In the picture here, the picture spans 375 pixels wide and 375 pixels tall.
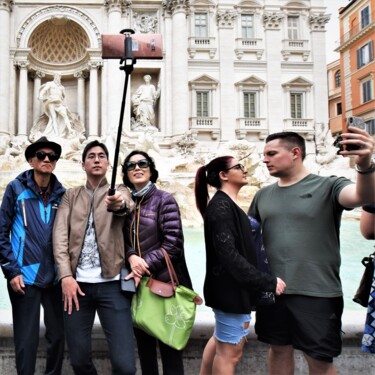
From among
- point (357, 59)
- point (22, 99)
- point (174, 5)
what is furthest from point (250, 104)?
point (22, 99)

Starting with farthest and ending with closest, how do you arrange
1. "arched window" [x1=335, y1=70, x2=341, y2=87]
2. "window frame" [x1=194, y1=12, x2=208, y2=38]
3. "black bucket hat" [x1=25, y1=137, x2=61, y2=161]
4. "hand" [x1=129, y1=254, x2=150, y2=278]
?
1. "arched window" [x1=335, y1=70, x2=341, y2=87]
2. "window frame" [x1=194, y1=12, x2=208, y2=38]
3. "black bucket hat" [x1=25, y1=137, x2=61, y2=161]
4. "hand" [x1=129, y1=254, x2=150, y2=278]

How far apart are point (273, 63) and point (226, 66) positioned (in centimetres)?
266

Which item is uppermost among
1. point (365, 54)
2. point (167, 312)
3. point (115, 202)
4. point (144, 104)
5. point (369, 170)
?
point (365, 54)

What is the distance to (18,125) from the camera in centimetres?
1952

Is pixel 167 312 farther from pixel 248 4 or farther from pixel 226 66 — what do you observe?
pixel 248 4

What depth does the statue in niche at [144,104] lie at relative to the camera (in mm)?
19734

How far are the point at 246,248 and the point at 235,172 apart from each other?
444 millimetres

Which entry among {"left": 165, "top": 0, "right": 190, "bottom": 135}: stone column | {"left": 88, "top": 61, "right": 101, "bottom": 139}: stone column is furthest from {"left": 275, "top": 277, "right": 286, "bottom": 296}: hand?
{"left": 88, "top": 61, "right": 101, "bottom": 139}: stone column

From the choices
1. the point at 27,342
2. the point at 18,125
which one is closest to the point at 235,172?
the point at 27,342

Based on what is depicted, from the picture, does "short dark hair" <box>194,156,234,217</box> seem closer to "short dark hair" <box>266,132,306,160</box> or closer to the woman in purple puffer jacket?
the woman in purple puffer jacket

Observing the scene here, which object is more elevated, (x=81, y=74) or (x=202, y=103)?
(x=81, y=74)

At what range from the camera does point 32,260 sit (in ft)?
7.76

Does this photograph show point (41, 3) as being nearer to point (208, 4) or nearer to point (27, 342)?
point (208, 4)

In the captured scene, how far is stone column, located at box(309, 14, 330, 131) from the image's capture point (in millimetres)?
21500
